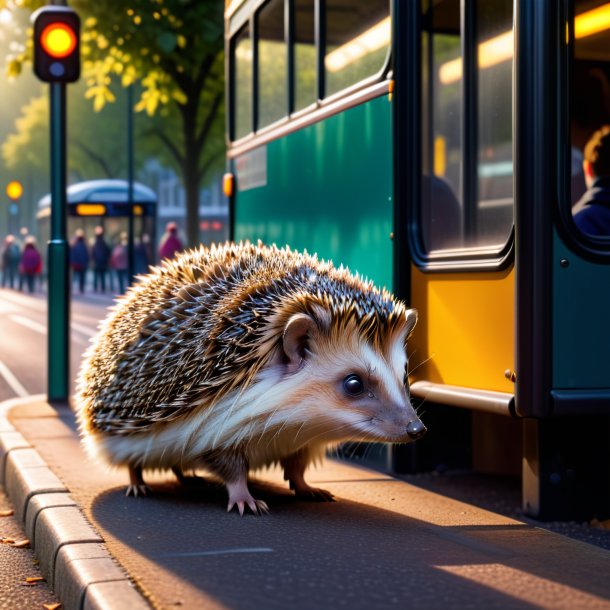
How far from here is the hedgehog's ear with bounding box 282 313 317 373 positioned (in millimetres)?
5078

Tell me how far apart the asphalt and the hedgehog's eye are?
54cm

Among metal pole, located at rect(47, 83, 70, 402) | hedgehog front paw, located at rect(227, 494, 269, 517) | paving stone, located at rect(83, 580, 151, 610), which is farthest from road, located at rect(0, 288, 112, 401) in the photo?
paving stone, located at rect(83, 580, 151, 610)

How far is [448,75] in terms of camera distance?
6.83m

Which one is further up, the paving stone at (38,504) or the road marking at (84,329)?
the road marking at (84,329)

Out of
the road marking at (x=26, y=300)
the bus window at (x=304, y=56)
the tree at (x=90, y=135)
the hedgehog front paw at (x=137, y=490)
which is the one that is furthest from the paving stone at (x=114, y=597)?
the tree at (x=90, y=135)

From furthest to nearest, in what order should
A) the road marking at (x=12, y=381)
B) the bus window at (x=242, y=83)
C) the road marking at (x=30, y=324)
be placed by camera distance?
the road marking at (x=30, y=324) → the road marking at (x=12, y=381) → the bus window at (x=242, y=83)

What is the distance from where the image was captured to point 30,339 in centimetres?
1884

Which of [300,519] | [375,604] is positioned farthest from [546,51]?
[375,604]

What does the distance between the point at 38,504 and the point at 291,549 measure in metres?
1.50

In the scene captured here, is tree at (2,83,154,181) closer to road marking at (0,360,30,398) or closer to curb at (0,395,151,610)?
road marking at (0,360,30,398)

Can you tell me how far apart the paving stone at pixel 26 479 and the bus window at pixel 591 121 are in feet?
8.86

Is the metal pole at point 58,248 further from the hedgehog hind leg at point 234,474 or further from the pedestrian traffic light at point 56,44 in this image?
the hedgehog hind leg at point 234,474

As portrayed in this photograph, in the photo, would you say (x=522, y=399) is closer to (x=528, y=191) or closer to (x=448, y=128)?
(x=528, y=191)

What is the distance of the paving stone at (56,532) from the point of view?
16.0 feet
